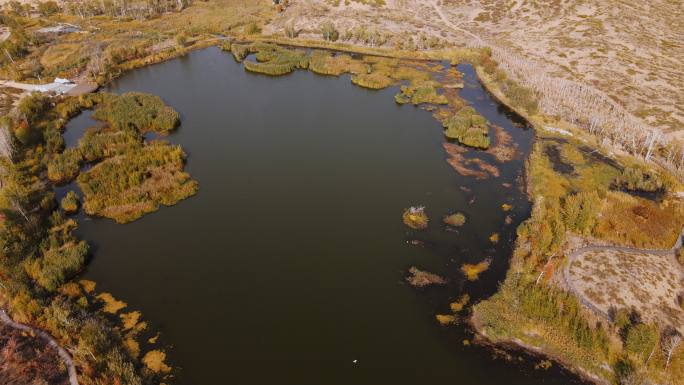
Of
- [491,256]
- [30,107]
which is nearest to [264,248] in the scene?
[491,256]

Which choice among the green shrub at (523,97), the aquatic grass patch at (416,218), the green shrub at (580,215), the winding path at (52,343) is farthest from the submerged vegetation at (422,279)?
the green shrub at (523,97)

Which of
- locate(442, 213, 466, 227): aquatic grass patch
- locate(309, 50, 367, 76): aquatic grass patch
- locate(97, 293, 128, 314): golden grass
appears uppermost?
locate(309, 50, 367, 76): aquatic grass patch

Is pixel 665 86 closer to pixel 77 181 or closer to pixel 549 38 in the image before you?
pixel 549 38

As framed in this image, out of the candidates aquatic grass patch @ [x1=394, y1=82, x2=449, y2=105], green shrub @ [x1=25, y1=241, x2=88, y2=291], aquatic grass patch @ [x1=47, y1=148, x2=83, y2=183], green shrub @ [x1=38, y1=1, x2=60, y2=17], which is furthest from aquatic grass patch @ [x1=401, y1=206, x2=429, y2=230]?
green shrub @ [x1=38, y1=1, x2=60, y2=17]

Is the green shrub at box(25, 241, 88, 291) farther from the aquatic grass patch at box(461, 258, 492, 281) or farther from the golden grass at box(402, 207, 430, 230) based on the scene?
the aquatic grass patch at box(461, 258, 492, 281)

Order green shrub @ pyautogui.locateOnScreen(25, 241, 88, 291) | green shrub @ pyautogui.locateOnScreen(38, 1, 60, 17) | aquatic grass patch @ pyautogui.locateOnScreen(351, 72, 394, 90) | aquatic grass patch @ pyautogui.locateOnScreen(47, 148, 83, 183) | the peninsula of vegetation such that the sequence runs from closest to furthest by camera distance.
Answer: the peninsula of vegetation < green shrub @ pyautogui.locateOnScreen(25, 241, 88, 291) < aquatic grass patch @ pyautogui.locateOnScreen(47, 148, 83, 183) < aquatic grass patch @ pyautogui.locateOnScreen(351, 72, 394, 90) < green shrub @ pyautogui.locateOnScreen(38, 1, 60, 17)

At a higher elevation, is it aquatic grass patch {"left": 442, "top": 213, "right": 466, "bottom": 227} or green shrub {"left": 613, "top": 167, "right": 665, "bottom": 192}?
green shrub {"left": 613, "top": 167, "right": 665, "bottom": 192}
